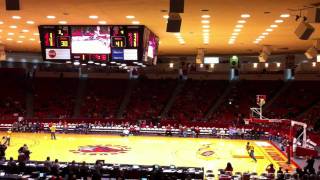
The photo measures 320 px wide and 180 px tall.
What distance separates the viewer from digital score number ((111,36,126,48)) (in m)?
20.5

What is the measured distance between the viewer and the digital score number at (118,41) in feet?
67.3

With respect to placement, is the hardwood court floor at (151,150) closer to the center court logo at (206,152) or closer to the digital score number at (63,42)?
the center court logo at (206,152)

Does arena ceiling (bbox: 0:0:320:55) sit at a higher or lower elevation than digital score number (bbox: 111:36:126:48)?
higher

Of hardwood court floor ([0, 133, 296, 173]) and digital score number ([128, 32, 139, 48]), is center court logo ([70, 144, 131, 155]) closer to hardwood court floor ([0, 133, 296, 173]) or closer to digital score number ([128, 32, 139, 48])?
hardwood court floor ([0, 133, 296, 173])

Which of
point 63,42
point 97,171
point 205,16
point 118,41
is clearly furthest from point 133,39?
point 97,171

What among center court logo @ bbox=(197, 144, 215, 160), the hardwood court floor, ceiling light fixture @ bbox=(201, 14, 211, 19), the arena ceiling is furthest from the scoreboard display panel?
center court logo @ bbox=(197, 144, 215, 160)

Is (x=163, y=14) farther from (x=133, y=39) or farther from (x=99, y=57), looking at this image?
(x=99, y=57)

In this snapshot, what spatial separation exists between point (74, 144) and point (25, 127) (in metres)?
10.6

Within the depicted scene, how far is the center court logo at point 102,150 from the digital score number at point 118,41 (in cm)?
1102

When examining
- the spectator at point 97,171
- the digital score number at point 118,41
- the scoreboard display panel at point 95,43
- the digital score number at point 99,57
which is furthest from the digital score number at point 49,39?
the spectator at point 97,171

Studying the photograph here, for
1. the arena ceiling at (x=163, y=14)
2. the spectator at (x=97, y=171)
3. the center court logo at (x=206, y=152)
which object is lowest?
the center court logo at (x=206, y=152)

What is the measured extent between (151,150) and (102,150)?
11.3 ft

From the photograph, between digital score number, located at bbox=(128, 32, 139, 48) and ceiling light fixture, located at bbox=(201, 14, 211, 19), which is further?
digital score number, located at bbox=(128, 32, 139, 48)

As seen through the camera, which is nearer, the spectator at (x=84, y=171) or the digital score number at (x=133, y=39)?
the spectator at (x=84, y=171)
